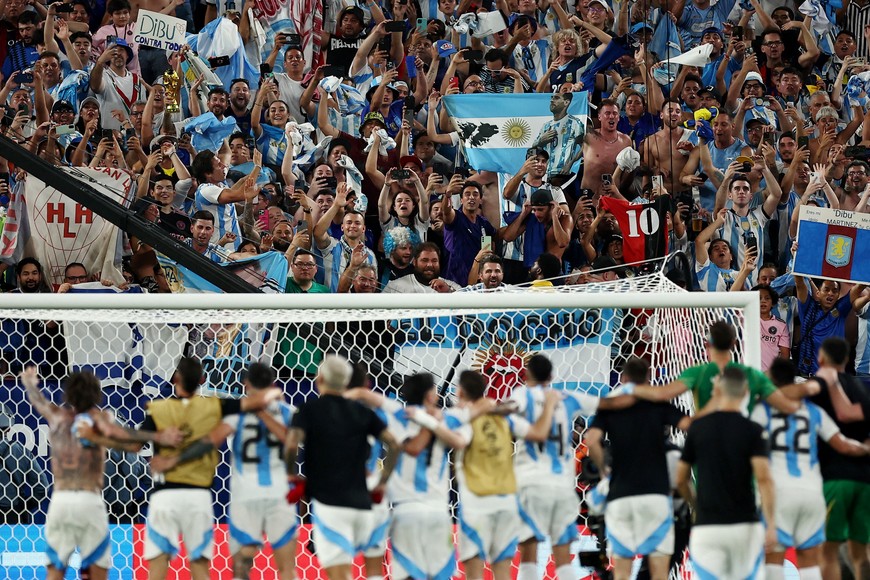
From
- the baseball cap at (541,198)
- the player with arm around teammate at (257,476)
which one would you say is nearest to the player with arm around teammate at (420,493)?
the player with arm around teammate at (257,476)

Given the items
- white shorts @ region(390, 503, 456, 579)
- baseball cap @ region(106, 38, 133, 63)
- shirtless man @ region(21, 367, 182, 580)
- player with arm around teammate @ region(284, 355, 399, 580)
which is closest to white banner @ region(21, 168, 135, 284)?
baseball cap @ region(106, 38, 133, 63)

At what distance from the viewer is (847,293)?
12.1m

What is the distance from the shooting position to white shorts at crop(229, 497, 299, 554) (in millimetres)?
7652

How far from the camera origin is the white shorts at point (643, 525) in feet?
25.1

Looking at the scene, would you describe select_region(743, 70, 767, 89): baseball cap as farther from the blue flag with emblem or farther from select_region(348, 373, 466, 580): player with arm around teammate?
select_region(348, 373, 466, 580): player with arm around teammate

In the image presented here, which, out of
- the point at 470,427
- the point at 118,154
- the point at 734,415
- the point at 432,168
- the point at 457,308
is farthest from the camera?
the point at 432,168

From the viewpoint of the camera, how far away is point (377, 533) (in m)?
7.68

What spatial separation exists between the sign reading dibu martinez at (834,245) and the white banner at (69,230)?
17.1 ft

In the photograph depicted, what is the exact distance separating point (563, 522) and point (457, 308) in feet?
5.07

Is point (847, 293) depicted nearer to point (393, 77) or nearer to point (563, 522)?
point (393, 77)

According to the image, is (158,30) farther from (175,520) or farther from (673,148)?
(175,520)

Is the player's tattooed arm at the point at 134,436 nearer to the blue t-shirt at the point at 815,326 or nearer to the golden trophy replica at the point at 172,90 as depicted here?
the golden trophy replica at the point at 172,90

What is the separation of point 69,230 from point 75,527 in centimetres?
417

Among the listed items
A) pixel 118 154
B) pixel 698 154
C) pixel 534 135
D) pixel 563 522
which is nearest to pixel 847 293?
pixel 698 154
